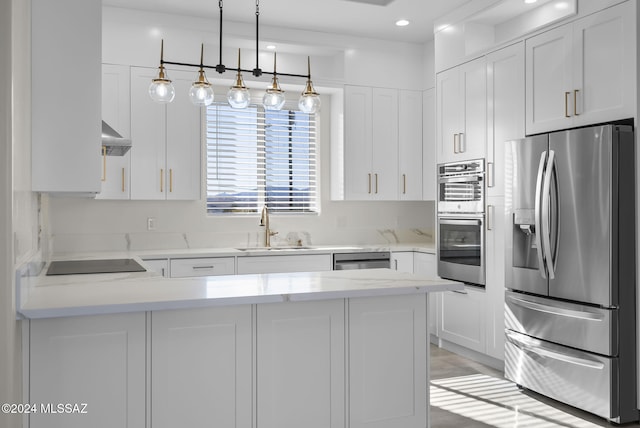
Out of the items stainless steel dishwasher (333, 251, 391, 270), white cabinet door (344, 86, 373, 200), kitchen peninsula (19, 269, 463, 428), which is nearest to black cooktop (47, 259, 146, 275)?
kitchen peninsula (19, 269, 463, 428)

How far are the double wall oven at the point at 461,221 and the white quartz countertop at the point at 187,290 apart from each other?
1.59m

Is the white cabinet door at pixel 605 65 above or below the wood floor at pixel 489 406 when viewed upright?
above

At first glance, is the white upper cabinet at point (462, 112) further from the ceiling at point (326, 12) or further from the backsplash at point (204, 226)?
the backsplash at point (204, 226)

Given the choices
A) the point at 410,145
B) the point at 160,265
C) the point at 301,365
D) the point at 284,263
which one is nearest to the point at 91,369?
the point at 301,365

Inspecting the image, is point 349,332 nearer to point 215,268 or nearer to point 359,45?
point 215,268

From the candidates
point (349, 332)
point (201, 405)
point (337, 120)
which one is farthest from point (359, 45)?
point (201, 405)

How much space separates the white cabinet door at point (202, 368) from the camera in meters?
2.31

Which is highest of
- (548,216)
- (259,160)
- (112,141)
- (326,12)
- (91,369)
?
(326,12)

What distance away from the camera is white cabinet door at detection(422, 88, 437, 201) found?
18.1 ft

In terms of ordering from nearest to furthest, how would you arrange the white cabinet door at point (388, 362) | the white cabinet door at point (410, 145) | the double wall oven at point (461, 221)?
1. the white cabinet door at point (388, 362)
2. the double wall oven at point (461, 221)
3. the white cabinet door at point (410, 145)

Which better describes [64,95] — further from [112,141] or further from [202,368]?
[202,368]

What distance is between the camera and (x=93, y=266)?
3.54 meters

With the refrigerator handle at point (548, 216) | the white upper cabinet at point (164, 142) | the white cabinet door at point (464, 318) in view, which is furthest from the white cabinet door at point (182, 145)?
the refrigerator handle at point (548, 216)

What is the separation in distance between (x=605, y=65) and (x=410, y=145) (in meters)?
2.47
